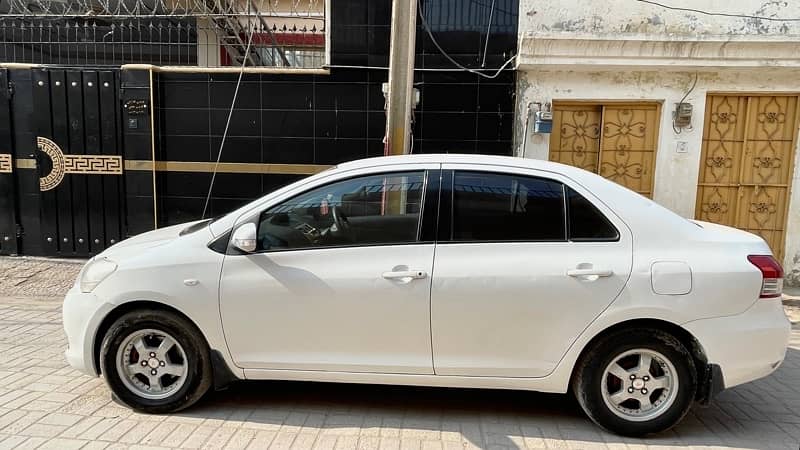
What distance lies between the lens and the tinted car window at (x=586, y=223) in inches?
128

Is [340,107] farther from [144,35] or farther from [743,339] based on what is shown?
[743,339]

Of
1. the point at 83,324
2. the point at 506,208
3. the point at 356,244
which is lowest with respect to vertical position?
the point at 83,324

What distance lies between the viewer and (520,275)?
125 inches

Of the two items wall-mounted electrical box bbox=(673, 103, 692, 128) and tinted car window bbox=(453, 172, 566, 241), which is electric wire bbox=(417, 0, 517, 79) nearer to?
wall-mounted electrical box bbox=(673, 103, 692, 128)

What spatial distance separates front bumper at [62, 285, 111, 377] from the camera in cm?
339

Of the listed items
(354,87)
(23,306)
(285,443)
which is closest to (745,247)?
(285,443)

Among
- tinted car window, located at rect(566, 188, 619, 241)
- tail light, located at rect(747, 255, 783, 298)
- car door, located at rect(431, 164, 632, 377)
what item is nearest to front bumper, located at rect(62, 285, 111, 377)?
car door, located at rect(431, 164, 632, 377)

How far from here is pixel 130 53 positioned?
832cm

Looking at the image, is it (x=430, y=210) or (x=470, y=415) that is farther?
(x=470, y=415)

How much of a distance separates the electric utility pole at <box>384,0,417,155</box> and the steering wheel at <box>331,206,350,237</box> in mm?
1918

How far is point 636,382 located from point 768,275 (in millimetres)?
1007

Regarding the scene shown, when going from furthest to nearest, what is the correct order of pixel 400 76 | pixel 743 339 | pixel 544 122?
pixel 544 122, pixel 400 76, pixel 743 339

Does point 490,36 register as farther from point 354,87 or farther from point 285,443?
point 285,443

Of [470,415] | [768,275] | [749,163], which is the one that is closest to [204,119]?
[470,415]
